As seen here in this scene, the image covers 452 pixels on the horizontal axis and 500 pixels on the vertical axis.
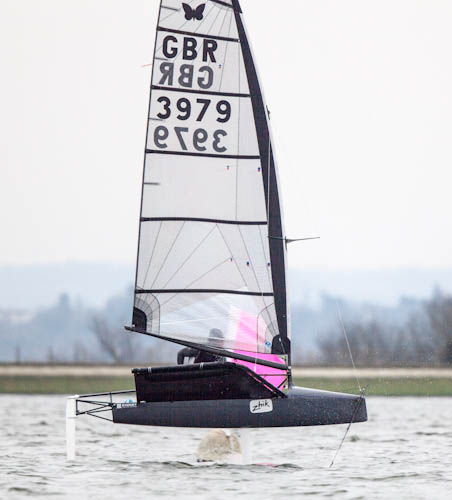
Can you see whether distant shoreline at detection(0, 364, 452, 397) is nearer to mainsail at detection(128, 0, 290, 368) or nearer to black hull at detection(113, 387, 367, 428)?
mainsail at detection(128, 0, 290, 368)

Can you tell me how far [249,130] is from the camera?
810 inches

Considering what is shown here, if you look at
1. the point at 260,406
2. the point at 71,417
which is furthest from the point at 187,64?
the point at 71,417

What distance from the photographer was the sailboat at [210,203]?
66.7 feet

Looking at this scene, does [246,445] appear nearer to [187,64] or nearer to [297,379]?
[187,64]

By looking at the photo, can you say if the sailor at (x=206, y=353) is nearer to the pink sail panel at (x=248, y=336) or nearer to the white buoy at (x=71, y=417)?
the pink sail panel at (x=248, y=336)

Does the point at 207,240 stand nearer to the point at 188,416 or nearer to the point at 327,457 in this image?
the point at 188,416

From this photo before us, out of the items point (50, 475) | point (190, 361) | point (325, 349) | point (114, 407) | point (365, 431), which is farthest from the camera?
point (325, 349)

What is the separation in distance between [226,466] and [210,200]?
4333mm

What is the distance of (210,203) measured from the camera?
2058 cm

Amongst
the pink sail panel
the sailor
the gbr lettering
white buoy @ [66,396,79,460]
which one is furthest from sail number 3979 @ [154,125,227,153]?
white buoy @ [66,396,79,460]

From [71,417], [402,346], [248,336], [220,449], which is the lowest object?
[220,449]

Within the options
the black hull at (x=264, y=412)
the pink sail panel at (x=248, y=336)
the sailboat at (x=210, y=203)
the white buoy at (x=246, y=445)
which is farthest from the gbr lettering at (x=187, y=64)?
the white buoy at (x=246, y=445)

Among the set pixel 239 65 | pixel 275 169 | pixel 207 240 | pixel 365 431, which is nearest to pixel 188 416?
pixel 207 240

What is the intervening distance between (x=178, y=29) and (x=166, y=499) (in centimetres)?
835
